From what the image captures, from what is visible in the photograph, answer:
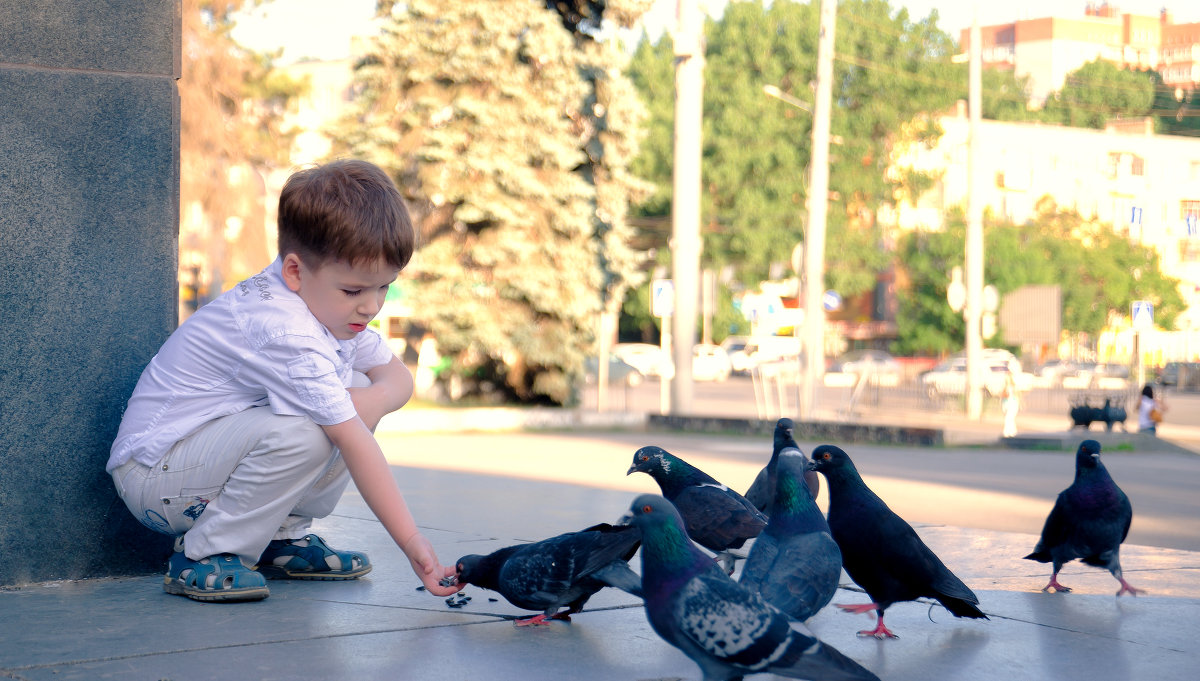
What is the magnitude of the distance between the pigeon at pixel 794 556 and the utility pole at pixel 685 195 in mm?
15968

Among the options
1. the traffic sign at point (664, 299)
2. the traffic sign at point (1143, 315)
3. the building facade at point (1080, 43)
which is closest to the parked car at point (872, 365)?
the traffic sign at point (1143, 315)

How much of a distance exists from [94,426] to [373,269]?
1351 millimetres

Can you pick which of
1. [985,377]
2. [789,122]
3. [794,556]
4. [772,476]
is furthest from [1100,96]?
[794,556]

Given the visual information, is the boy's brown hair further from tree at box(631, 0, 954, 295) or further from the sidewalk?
tree at box(631, 0, 954, 295)

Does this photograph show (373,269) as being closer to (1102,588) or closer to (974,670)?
(974,670)

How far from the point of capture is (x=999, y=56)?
98.4 metres

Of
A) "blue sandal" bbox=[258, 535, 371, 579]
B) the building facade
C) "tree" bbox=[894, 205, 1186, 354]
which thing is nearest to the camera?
"blue sandal" bbox=[258, 535, 371, 579]

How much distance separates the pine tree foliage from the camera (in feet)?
75.7

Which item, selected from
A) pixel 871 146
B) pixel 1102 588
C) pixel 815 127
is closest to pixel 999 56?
pixel 871 146

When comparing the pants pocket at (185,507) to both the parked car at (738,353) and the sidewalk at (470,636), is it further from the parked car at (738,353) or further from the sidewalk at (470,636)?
the parked car at (738,353)

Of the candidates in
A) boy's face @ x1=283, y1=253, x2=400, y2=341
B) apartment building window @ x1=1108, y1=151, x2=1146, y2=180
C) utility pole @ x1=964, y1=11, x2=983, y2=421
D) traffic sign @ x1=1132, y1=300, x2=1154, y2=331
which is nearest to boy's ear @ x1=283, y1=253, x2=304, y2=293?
boy's face @ x1=283, y1=253, x2=400, y2=341

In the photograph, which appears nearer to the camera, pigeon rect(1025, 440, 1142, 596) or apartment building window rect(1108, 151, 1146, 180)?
pigeon rect(1025, 440, 1142, 596)

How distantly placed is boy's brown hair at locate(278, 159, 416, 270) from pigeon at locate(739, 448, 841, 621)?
1381mm

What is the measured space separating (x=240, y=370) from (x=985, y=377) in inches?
1546
